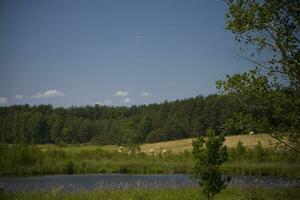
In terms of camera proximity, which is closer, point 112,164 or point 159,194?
point 159,194

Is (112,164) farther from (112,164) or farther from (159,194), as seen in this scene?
(159,194)

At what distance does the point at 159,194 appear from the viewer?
24781mm

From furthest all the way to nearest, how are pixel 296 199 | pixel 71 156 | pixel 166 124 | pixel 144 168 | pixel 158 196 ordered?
pixel 166 124 → pixel 71 156 → pixel 144 168 → pixel 158 196 → pixel 296 199

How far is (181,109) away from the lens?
118188 mm

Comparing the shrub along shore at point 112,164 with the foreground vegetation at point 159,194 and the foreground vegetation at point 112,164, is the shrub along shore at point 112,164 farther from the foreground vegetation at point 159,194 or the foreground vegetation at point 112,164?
the foreground vegetation at point 159,194

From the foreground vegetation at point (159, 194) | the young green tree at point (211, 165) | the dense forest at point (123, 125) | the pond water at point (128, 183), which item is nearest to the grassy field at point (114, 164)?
the pond water at point (128, 183)

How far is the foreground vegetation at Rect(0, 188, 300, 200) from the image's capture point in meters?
21.8

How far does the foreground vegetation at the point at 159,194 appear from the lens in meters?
21.8

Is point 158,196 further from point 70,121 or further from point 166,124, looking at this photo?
point 70,121

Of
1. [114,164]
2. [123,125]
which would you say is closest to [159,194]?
[114,164]

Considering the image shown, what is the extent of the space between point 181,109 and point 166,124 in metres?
7.78

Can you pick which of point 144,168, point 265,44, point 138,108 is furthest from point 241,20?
point 138,108

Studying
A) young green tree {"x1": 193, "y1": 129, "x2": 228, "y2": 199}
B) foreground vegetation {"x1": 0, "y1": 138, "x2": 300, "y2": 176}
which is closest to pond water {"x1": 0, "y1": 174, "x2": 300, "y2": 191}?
foreground vegetation {"x1": 0, "y1": 138, "x2": 300, "y2": 176}

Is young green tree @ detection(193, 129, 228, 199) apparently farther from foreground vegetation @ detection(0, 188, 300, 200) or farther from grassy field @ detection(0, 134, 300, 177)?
grassy field @ detection(0, 134, 300, 177)
